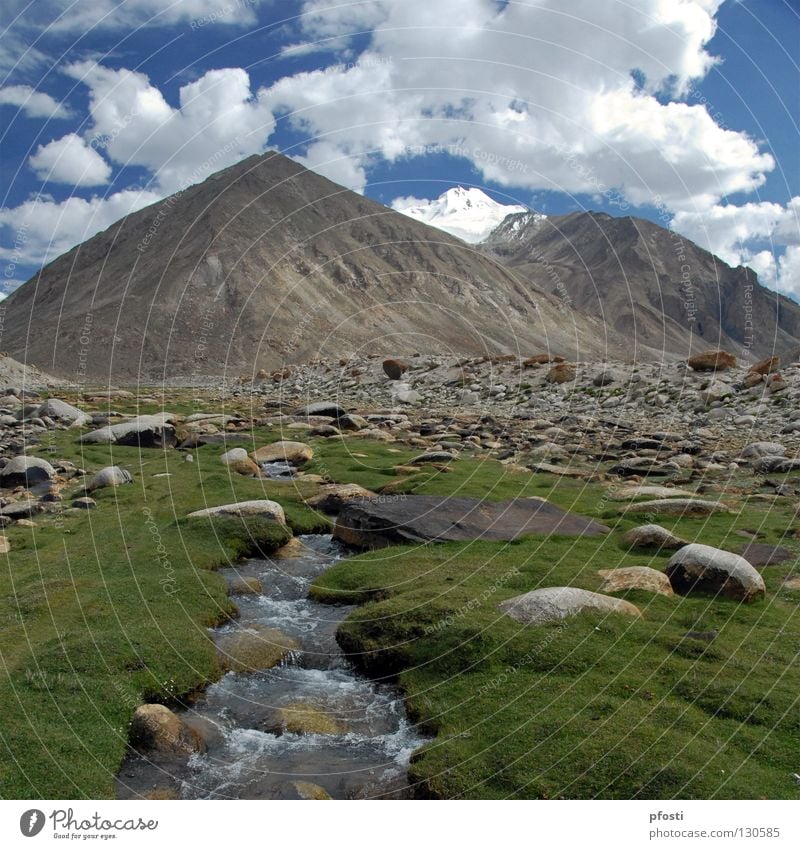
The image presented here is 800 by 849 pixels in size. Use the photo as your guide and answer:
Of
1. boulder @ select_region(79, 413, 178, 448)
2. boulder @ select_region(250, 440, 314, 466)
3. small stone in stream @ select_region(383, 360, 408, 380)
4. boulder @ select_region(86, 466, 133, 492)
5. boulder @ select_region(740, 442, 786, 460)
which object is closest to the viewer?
boulder @ select_region(86, 466, 133, 492)

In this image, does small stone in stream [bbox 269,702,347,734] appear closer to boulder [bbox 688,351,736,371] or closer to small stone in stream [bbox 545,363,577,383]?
boulder [bbox 688,351,736,371]

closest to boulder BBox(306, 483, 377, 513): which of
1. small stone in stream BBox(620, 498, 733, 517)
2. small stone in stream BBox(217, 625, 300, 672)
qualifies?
small stone in stream BBox(620, 498, 733, 517)

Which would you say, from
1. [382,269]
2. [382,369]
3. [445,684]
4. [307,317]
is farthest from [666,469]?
[382,269]

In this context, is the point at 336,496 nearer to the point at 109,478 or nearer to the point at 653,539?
the point at 109,478

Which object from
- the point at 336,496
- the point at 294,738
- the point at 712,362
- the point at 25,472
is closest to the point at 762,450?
the point at 712,362

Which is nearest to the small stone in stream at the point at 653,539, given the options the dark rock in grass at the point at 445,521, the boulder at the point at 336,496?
the dark rock in grass at the point at 445,521

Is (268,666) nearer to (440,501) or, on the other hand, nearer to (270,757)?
(270,757)
